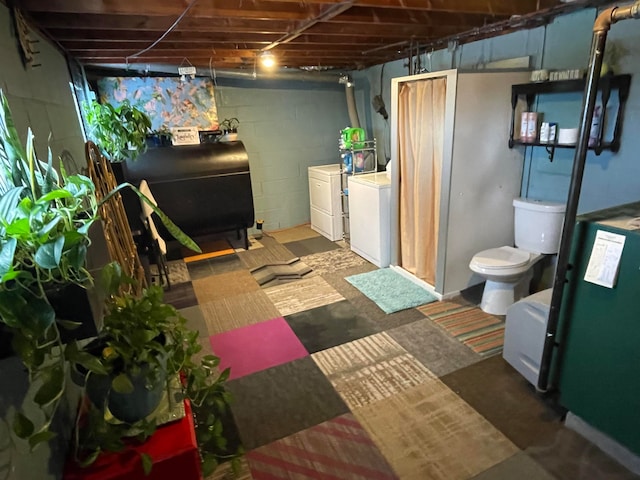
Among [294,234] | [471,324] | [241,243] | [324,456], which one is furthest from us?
[294,234]

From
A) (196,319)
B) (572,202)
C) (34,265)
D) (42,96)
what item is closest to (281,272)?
A: (196,319)

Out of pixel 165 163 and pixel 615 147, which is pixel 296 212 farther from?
pixel 615 147

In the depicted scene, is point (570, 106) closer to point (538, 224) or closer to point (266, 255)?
point (538, 224)

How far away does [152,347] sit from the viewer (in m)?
1.06

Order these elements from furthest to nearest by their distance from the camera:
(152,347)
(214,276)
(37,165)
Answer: (214,276) < (152,347) < (37,165)

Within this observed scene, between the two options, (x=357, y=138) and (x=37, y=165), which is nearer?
(x=37, y=165)

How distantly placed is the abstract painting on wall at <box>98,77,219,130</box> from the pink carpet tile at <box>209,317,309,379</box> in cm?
254

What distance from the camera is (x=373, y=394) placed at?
2.00 m

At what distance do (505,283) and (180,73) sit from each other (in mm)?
3452

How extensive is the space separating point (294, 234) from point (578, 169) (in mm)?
3499

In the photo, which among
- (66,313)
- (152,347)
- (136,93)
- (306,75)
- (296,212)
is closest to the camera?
(66,313)

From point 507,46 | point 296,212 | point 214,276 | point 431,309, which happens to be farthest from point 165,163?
point 507,46

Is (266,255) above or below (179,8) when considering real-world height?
below

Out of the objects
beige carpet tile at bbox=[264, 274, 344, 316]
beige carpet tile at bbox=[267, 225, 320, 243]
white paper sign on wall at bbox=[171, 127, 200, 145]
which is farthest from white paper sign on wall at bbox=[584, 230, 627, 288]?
white paper sign on wall at bbox=[171, 127, 200, 145]
